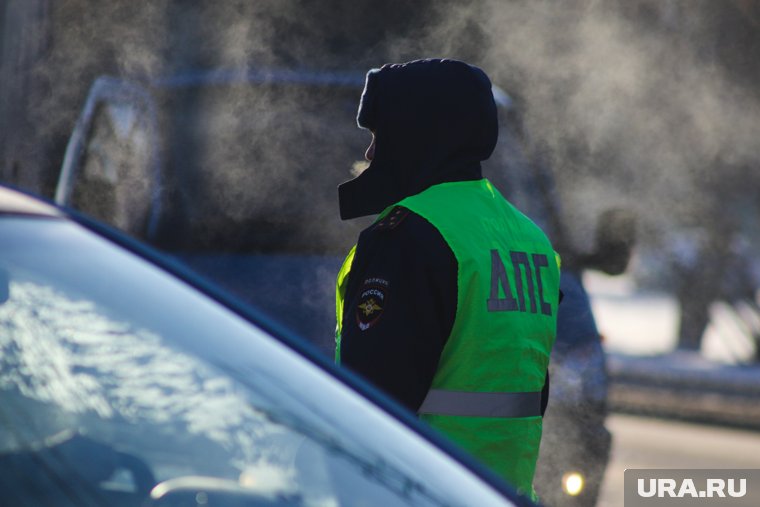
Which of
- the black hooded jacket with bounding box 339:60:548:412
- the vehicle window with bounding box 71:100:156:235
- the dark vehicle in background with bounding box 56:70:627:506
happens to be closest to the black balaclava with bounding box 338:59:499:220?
the black hooded jacket with bounding box 339:60:548:412

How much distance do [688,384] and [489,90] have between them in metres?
7.41

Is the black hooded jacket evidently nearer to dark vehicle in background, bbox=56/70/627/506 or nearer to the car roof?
the car roof

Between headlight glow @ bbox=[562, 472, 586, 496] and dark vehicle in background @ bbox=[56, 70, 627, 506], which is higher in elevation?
dark vehicle in background @ bbox=[56, 70, 627, 506]

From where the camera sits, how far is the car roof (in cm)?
193

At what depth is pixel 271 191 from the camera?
15.0ft

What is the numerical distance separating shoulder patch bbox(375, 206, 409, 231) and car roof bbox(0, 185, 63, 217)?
2.08ft

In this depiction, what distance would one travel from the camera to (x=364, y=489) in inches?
70.2

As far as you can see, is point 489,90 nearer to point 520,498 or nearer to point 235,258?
point 520,498

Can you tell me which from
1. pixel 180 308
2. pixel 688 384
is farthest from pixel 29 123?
pixel 688 384

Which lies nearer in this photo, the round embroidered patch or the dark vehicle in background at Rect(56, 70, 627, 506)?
the round embroidered patch

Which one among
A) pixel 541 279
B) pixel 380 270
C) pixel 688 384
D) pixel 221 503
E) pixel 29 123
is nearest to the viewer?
pixel 221 503

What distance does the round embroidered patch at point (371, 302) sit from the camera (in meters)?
2.36

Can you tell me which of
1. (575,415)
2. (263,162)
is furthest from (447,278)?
(263,162)

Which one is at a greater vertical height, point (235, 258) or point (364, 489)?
point (235, 258)
